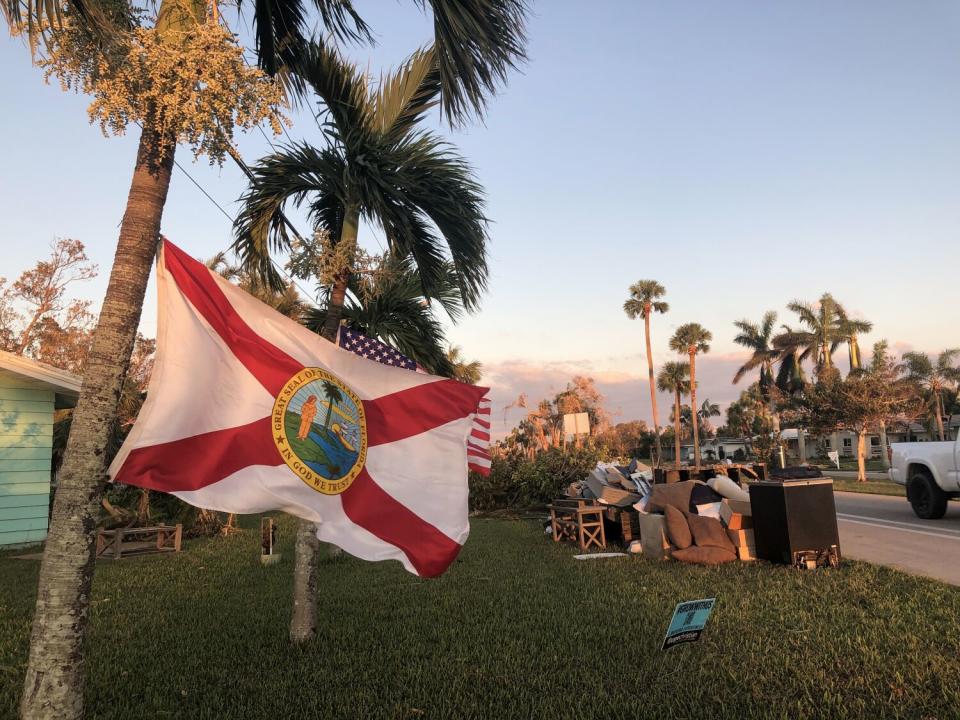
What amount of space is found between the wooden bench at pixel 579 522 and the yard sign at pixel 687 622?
730 cm

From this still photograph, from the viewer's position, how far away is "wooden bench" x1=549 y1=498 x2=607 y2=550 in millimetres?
11914

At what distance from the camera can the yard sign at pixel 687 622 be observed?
422 cm

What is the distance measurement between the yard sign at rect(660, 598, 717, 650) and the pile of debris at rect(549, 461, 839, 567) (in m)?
5.40

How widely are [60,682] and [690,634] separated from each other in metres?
3.81

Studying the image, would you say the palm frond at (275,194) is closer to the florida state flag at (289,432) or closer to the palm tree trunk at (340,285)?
the palm tree trunk at (340,285)

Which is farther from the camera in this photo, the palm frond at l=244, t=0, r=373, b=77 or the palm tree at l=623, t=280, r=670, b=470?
the palm tree at l=623, t=280, r=670, b=470

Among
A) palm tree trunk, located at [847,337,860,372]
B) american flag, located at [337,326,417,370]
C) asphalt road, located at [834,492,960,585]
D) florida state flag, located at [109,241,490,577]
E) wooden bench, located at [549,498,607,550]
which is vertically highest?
palm tree trunk, located at [847,337,860,372]

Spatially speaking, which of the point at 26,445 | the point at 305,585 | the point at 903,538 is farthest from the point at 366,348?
the point at 26,445

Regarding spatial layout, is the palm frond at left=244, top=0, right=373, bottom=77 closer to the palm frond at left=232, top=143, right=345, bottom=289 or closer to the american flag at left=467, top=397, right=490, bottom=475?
the palm frond at left=232, top=143, right=345, bottom=289

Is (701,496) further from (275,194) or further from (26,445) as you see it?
(26,445)

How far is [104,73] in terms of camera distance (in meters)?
3.46

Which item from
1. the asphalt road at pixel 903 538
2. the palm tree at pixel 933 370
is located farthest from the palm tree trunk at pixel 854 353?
the asphalt road at pixel 903 538

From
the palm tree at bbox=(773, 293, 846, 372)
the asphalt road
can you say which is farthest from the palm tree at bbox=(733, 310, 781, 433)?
the asphalt road

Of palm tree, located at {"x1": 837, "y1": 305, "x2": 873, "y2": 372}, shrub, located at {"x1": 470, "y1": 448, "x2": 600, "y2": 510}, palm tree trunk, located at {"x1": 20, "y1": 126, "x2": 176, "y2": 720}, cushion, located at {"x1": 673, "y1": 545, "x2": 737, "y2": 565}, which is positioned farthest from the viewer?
palm tree, located at {"x1": 837, "y1": 305, "x2": 873, "y2": 372}
